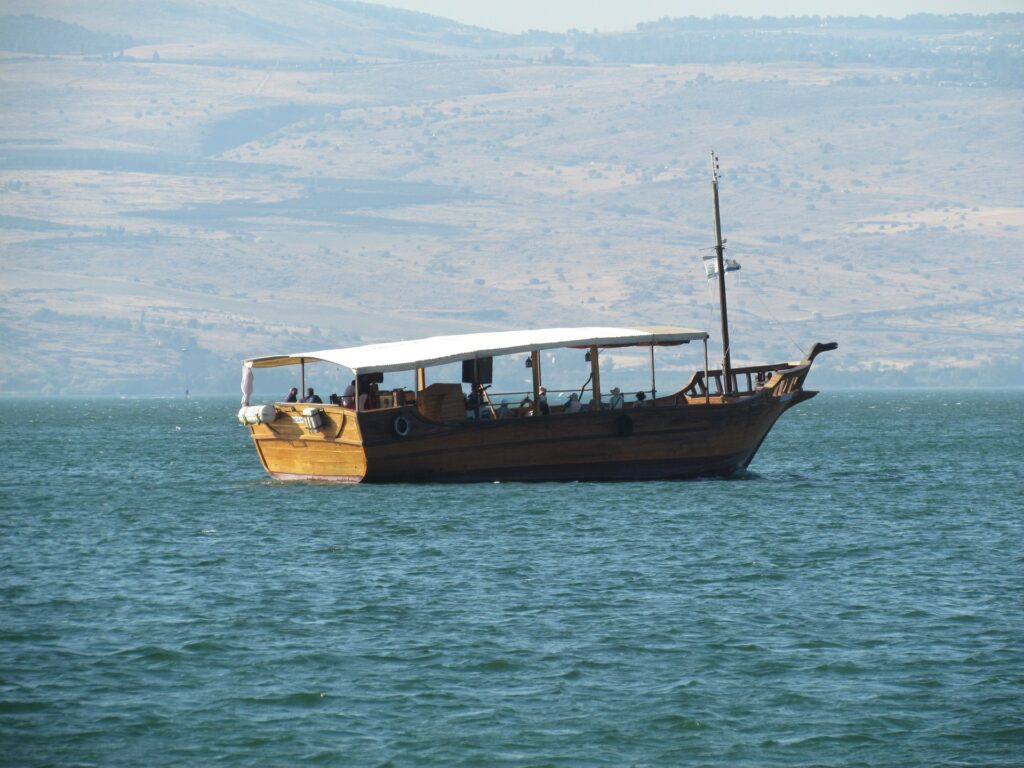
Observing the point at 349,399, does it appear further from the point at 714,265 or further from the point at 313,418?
the point at 714,265

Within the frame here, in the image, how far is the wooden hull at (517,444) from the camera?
151 feet

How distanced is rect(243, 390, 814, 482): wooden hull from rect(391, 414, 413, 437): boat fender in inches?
1.0

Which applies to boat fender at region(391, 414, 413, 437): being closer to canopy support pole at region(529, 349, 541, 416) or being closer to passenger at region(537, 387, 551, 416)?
canopy support pole at region(529, 349, 541, 416)

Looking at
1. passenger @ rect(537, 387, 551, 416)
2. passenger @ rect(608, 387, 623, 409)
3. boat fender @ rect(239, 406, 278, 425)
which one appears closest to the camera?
passenger @ rect(537, 387, 551, 416)

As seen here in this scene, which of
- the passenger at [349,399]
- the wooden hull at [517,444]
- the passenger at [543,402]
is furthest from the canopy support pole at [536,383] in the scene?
the passenger at [349,399]

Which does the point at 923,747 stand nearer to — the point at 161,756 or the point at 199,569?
the point at 161,756

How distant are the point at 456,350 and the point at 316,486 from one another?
18.6 ft

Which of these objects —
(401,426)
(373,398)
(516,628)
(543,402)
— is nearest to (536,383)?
(543,402)

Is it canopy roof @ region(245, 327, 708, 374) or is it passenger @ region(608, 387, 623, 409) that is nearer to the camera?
canopy roof @ region(245, 327, 708, 374)

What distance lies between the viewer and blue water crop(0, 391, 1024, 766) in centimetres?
2081

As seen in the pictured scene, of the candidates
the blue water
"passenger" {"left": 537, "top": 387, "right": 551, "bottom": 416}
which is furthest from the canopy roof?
the blue water

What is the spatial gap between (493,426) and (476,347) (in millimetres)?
2274

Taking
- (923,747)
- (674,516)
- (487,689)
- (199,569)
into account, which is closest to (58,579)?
(199,569)

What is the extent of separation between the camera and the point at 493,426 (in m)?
46.5
